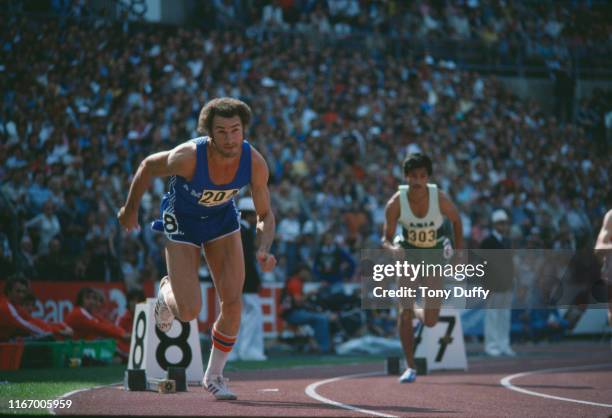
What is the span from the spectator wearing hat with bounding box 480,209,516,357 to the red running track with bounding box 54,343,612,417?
3.72 metres

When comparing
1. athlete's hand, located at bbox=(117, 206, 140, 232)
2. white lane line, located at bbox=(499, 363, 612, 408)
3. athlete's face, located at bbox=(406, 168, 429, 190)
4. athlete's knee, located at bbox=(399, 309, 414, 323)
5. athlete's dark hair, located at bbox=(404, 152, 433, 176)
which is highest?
athlete's dark hair, located at bbox=(404, 152, 433, 176)

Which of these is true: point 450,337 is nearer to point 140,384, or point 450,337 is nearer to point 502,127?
point 140,384

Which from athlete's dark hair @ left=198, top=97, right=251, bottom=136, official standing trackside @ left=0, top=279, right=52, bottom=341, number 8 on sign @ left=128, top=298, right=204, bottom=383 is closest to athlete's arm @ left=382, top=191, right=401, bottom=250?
number 8 on sign @ left=128, top=298, right=204, bottom=383

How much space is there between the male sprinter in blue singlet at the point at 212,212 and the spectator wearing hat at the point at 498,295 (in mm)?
10808

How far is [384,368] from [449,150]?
12.7m

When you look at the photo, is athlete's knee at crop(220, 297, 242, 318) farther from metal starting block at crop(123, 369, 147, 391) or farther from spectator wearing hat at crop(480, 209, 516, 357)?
spectator wearing hat at crop(480, 209, 516, 357)

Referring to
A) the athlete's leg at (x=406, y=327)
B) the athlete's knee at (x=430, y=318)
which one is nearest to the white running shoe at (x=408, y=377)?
the athlete's leg at (x=406, y=327)

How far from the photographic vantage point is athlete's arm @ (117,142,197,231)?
8.49 meters

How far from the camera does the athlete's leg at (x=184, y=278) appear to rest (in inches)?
351

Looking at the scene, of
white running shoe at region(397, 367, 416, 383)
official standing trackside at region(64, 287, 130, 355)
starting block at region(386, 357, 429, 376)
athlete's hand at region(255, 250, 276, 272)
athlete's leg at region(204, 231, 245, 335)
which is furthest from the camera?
official standing trackside at region(64, 287, 130, 355)

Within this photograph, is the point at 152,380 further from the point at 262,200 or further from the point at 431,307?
the point at 431,307

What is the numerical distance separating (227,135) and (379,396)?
3.42 meters

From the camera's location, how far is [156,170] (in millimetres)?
8539

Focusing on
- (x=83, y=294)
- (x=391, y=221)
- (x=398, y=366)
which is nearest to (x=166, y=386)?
(x=391, y=221)
